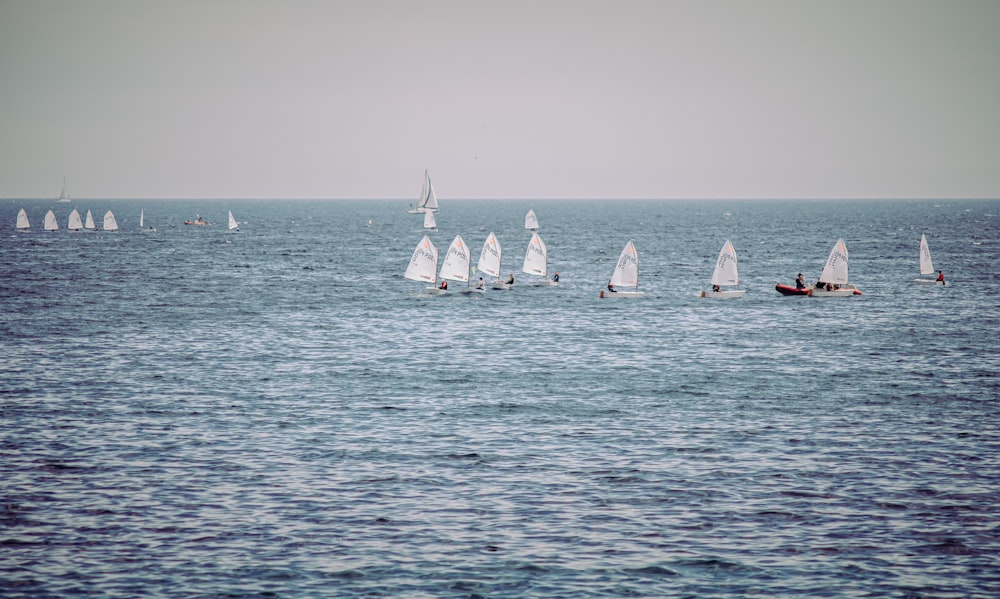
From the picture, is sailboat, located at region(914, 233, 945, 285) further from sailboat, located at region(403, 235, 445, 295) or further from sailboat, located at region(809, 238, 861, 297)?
sailboat, located at region(403, 235, 445, 295)

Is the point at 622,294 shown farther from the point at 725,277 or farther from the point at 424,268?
the point at 424,268

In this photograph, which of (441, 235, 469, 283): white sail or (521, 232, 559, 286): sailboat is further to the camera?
(521, 232, 559, 286): sailboat

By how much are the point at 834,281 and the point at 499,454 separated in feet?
246

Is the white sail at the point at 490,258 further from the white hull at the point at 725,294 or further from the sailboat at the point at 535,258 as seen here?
the white hull at the point at 725,294

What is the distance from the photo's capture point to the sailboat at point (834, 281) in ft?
354

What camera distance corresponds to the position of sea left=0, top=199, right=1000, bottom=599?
31.2m

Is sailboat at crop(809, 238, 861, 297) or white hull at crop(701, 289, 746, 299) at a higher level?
sailboat at crop(809, 238, 861, 297)

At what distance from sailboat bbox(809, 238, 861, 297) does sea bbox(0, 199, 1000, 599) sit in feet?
46.4

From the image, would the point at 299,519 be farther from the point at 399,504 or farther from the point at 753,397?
the point at 753,397

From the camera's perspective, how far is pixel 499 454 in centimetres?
4434

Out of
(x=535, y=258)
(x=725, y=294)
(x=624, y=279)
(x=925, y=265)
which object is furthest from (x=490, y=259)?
(x=925, y=265)

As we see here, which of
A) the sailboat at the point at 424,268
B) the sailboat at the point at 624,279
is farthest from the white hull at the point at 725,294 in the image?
the sailboat at the point at 424,268

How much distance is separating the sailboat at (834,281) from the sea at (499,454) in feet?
46.4

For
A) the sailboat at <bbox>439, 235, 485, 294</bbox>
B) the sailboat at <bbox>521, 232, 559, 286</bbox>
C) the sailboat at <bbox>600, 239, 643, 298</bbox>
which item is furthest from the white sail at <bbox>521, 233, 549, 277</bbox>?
the sailboat at <bbox>600, 239, 643, 298</bbox>
